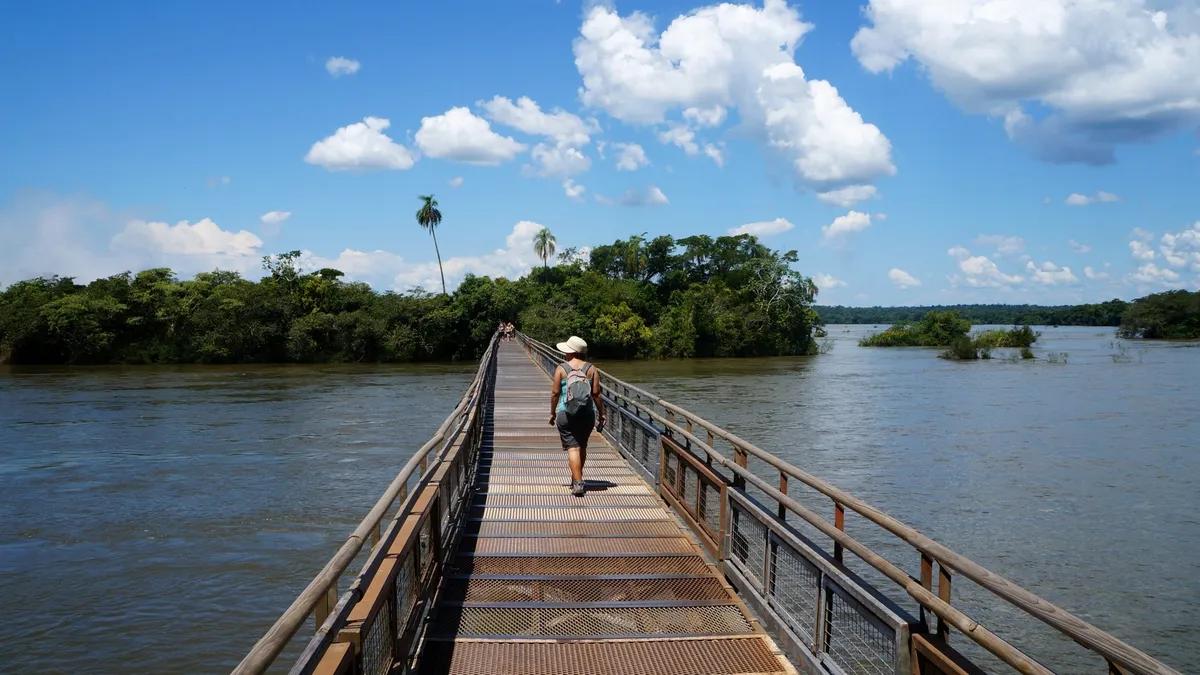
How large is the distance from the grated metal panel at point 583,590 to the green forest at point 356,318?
182 ft

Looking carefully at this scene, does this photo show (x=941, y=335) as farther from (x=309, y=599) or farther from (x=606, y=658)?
(x=309, y=599)

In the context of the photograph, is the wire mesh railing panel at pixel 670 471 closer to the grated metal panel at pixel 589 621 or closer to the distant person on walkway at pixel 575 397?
the distant person on walkway at pixel 575 397

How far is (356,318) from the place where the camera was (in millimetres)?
61094

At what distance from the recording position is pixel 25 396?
33781 millimetres

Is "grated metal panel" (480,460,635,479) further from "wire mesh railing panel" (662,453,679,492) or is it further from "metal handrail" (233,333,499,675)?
"metal handrail" (233,333,499,675)

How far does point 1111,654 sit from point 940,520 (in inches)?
518

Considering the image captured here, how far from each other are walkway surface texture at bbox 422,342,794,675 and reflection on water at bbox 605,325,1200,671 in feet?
17.0

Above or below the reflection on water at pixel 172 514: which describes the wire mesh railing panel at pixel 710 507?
above

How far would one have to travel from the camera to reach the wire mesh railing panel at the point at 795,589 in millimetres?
4586

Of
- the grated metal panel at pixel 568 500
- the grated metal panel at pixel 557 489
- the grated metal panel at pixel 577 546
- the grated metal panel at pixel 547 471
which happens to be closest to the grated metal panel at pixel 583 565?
the grated metal panel at pixel 577 546

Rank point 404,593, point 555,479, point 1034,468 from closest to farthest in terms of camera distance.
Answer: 1. point 404,593
2. point 555,479
3. point 1034,468

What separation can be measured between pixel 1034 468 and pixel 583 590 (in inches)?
652

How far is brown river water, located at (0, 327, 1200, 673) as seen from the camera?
32.0 feet

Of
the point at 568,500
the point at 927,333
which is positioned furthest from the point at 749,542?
the point at 927,333
